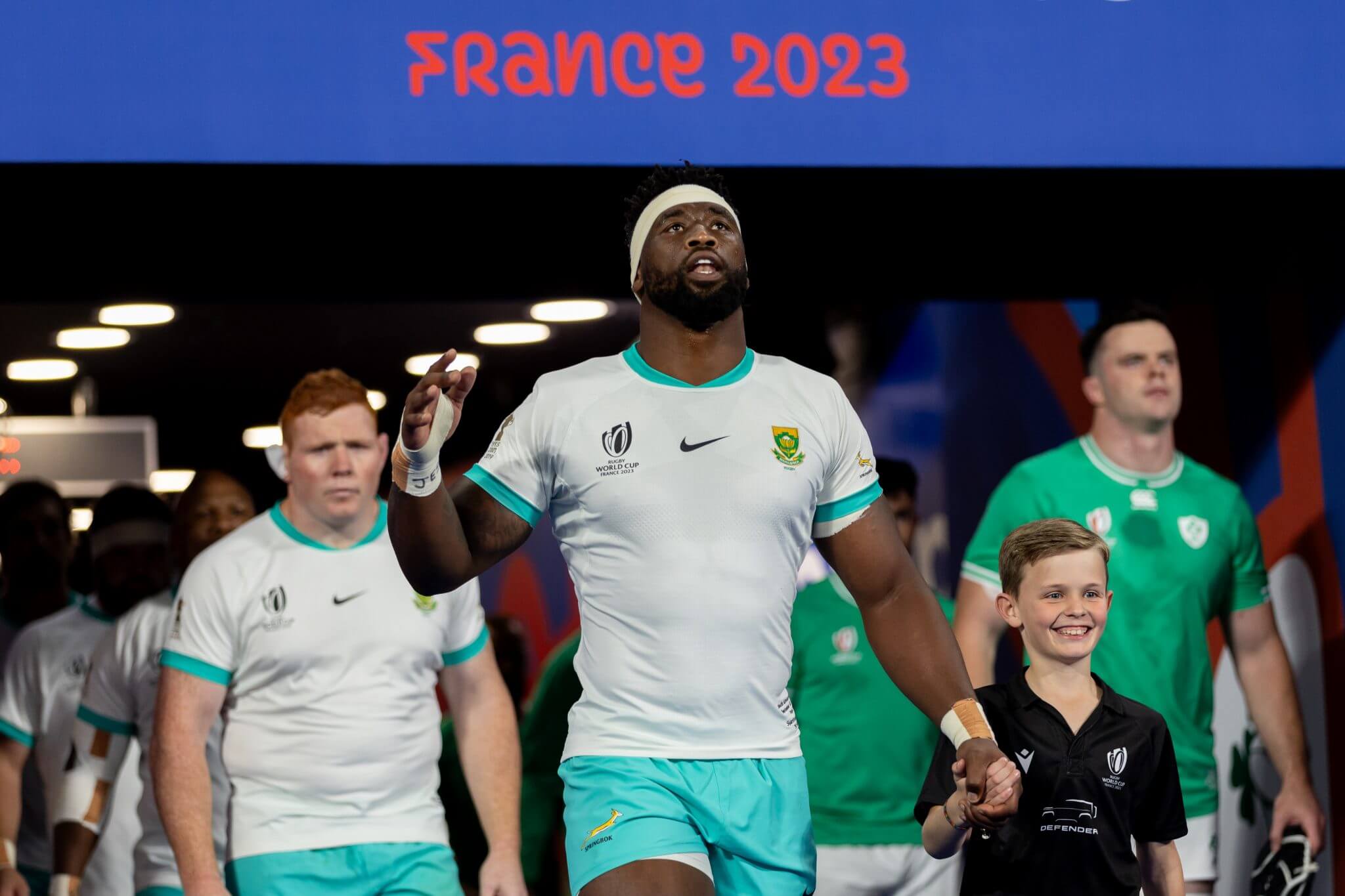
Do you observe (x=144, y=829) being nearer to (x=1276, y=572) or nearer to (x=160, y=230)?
(x=160, y=230)

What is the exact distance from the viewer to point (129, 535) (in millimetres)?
6551

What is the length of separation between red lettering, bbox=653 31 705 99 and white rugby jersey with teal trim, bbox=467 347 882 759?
1913 millimetres

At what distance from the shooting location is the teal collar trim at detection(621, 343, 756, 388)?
4.02m

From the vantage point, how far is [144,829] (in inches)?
236

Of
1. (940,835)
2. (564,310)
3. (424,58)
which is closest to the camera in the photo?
(940,835)

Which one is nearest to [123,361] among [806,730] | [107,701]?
[107,701]

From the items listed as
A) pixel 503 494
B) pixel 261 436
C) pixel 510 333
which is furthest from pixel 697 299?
pixel 261 436

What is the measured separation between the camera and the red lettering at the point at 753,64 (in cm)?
579

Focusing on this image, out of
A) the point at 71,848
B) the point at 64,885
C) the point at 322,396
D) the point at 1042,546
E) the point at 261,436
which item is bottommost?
the point at 64,885

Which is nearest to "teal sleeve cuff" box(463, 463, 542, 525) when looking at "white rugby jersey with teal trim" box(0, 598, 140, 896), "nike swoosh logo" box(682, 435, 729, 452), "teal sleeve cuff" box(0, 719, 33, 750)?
"nike swoosh logo" box(682, 435, 729, 452)

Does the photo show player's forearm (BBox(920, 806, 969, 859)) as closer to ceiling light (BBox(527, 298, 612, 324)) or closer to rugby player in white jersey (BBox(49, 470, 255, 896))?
rugby player in white jersey (BBox(49, 470, 255, 896))

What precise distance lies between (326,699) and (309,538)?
50 cm

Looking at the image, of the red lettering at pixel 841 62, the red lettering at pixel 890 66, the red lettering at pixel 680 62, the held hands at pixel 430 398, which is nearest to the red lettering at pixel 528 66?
the red lettering at pixel 680 62

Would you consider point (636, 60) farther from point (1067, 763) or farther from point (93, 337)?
point (1067, 763)
